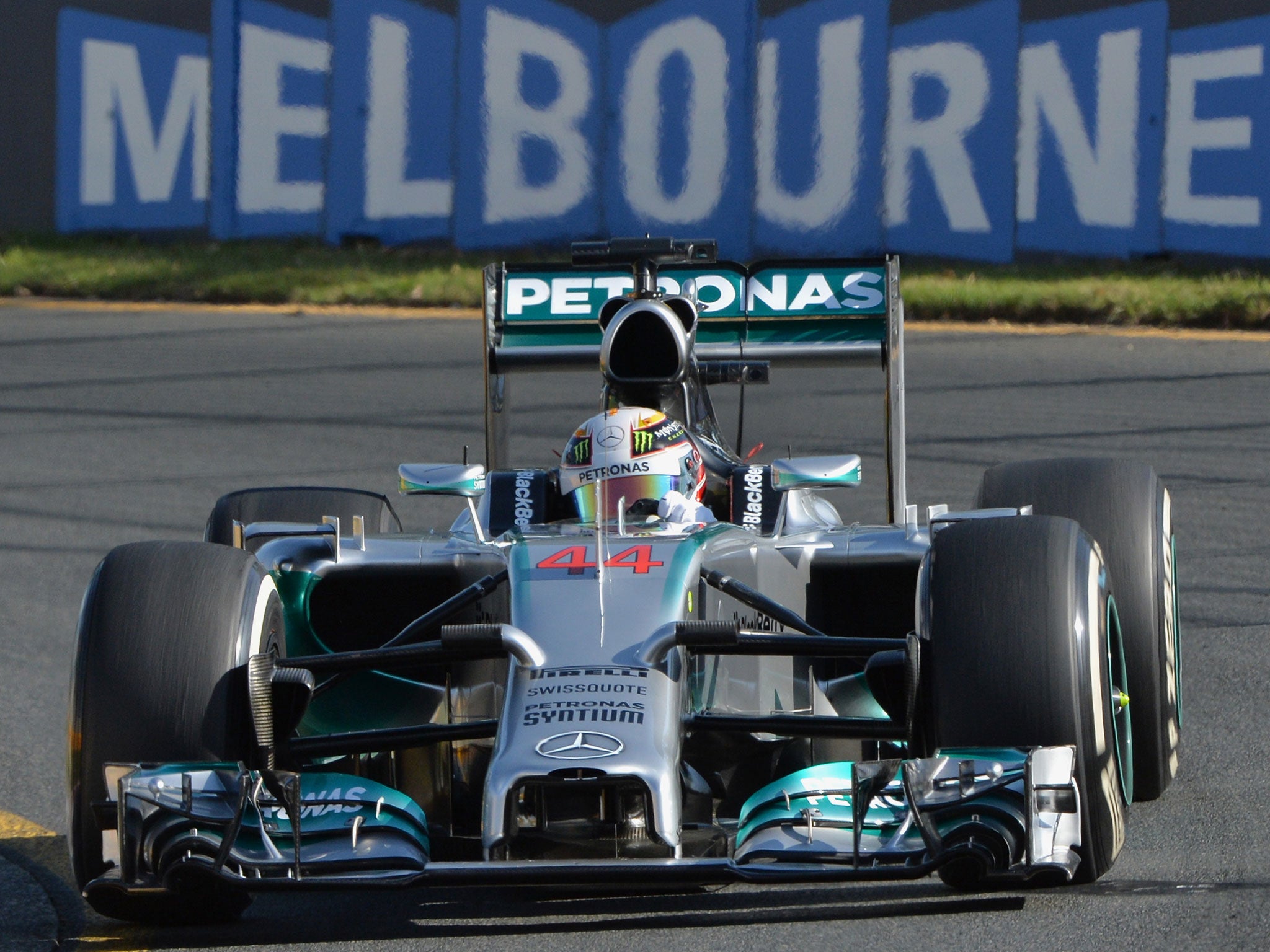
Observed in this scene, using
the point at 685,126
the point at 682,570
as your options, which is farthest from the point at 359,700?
the point at 685,126

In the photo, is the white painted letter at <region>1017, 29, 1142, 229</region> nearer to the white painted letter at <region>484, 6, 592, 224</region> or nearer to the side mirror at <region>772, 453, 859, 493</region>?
the white painted letter at <region>484, 6, 592, 224</region>

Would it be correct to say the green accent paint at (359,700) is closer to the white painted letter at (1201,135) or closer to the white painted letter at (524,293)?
the white painted letter at (524,293)

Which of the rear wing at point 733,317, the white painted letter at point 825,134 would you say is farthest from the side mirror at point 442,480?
the white painted letter at point 825,134

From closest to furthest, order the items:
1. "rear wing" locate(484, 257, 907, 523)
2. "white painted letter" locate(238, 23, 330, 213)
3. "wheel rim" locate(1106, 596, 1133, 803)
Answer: "wheel rim" locate(1106, 596, 1133, 803), "rear wing" locate(484, 257, 907, 523), "white painted letter" locate(238, 23, 330, 213)

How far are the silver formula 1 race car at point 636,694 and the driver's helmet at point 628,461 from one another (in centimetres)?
1

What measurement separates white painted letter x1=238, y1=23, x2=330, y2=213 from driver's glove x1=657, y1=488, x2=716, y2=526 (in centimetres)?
1210

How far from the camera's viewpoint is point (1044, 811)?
3.98 meters

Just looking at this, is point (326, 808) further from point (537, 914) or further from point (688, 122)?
point (688, 122)

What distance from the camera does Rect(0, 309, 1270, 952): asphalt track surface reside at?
14.4 ft

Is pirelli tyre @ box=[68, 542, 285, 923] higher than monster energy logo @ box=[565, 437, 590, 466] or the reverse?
the reverse

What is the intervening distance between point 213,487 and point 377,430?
1324 millimetres

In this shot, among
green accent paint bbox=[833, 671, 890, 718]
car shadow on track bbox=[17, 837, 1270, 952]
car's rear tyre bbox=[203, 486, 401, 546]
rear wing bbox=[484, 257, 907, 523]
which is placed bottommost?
car shadow on track bbox=[17, 837, 1270, 952]

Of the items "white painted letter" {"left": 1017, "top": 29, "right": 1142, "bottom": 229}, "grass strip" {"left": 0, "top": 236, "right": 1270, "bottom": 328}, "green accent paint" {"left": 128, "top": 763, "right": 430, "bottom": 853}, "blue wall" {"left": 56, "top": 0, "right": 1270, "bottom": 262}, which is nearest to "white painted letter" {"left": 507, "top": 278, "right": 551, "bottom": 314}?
"green accent paint" {"left": 128, "top": 763, "right": 430, "bottom": 853}

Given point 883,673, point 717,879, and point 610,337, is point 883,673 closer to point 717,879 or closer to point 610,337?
point 717,879
